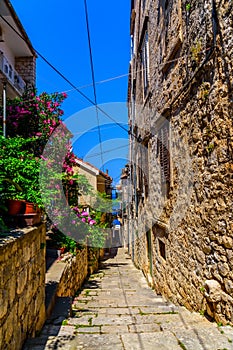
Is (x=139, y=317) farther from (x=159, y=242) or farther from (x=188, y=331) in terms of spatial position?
(x=159, y=242)

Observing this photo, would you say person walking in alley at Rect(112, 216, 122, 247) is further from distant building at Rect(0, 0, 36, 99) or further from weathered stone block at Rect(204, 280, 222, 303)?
weathered stone block at Rect(204, 280, 222, 303)

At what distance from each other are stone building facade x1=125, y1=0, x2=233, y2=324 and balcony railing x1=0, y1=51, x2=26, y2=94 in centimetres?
615

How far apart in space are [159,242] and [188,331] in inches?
175

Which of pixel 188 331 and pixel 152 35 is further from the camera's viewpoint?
pixel 152 35

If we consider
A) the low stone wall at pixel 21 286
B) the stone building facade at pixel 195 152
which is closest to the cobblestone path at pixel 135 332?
the low stone wall at pixel 21 286

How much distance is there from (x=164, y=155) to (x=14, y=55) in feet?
33.9

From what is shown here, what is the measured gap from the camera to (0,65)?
1048cm

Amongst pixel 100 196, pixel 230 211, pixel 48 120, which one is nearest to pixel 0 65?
pixel 48 120

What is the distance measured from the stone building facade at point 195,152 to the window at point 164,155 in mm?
22

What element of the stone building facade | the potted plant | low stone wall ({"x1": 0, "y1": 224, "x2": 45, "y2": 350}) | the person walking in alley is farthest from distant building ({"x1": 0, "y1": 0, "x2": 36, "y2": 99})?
the person walking in alley

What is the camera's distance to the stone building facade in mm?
3475

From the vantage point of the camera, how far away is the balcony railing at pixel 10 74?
10633mm

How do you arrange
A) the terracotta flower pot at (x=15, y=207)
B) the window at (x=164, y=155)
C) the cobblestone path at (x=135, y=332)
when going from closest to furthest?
the cobblestone path at (x=135, y=332)
the terracotta flower pot at (x=15, y=207)
the window at (x=164, y=155)

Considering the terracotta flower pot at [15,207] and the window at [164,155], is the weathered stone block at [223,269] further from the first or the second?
the window at [164,155]
